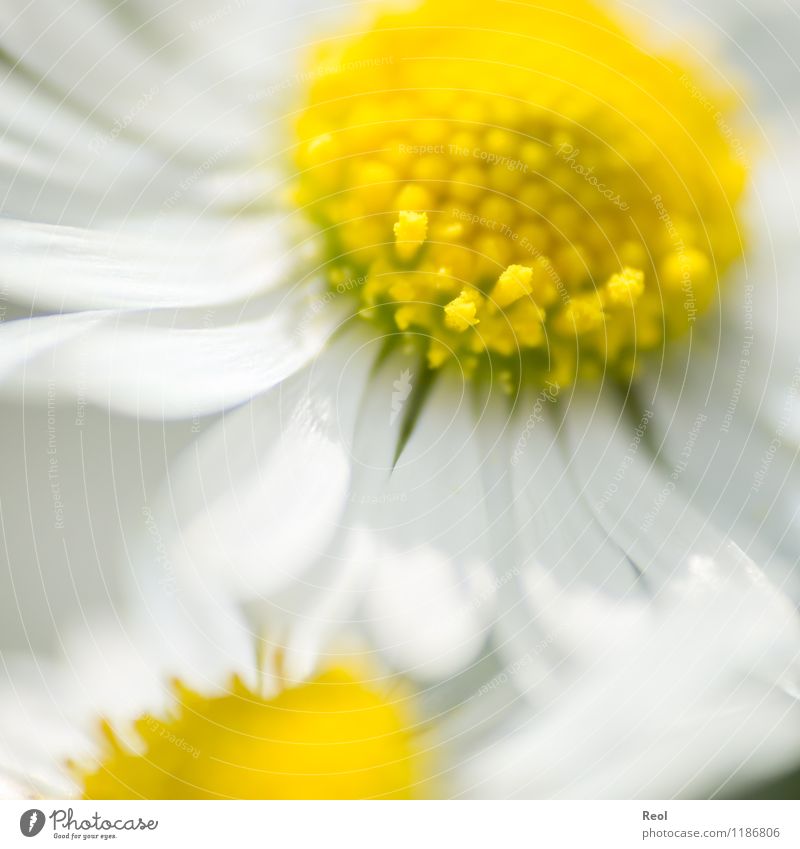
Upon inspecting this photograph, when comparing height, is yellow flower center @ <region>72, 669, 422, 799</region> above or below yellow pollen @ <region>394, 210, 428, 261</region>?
below

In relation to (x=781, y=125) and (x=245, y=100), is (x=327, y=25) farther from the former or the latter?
(x=781, y=125)

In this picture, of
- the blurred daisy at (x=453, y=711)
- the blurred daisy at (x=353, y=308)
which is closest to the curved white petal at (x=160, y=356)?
the blurred daisy at (x=353, y=308)

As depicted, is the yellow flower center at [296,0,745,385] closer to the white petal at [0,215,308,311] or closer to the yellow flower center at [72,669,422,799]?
the white petal at [0,215,308,311]

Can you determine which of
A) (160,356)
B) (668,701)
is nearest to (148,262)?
(160,356)

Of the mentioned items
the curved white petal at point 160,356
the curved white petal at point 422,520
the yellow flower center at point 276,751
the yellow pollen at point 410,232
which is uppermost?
the yellow pollen at point 410,232

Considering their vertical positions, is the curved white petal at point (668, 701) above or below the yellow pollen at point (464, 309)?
below

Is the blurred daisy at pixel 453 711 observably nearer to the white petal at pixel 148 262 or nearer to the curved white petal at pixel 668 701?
the curved white petal at pixel 668 701

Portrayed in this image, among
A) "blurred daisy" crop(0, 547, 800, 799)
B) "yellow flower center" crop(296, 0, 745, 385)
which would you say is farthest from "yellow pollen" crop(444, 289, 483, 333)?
"blurred daisy" crop(0, 547, 800, 799)

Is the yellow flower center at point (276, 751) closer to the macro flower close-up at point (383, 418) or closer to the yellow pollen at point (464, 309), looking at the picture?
the macro flower close-up at point (383, 418)
